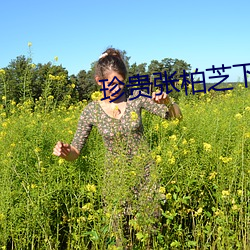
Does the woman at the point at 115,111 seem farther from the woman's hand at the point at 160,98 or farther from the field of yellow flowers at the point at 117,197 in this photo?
the field of yellow flowers at the point at 117,197

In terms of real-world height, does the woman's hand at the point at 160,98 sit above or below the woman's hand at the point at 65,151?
above

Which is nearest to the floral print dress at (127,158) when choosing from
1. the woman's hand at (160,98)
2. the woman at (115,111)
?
the woman at (115,111)

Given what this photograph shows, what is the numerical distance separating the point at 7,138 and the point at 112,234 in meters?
1.34

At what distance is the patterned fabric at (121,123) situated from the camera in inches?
91.3

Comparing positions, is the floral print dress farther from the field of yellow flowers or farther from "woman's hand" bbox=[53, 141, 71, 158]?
"woman's hand" bbox=[53, 141, 71, 158]

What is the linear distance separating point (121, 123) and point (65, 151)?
362 mm

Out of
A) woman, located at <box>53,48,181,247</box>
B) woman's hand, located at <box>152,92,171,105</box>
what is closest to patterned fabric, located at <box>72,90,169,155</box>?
woman, located at <box>53,48,181,247</box>

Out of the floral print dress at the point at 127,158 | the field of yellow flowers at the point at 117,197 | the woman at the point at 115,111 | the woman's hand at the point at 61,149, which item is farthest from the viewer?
the woman at the point at 115,111

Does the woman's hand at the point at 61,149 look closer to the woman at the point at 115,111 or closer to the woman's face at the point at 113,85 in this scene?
the woman at the point at 115,111

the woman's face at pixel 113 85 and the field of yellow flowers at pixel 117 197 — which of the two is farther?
the woman's face at pixel 113 85

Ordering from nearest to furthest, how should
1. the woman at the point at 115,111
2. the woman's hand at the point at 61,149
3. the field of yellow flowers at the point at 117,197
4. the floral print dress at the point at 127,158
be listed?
the floral print dress at the point at 127,158 < the field of yellow flowers at the point at 117,197 < the woman's hand at the point at 61,149 < the woman at the point at 115,111

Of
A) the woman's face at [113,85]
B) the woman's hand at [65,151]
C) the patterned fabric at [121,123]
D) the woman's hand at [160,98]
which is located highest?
the woman's face at [113,85]

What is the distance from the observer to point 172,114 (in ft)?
8.07

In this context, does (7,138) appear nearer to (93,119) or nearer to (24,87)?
(24,87)
